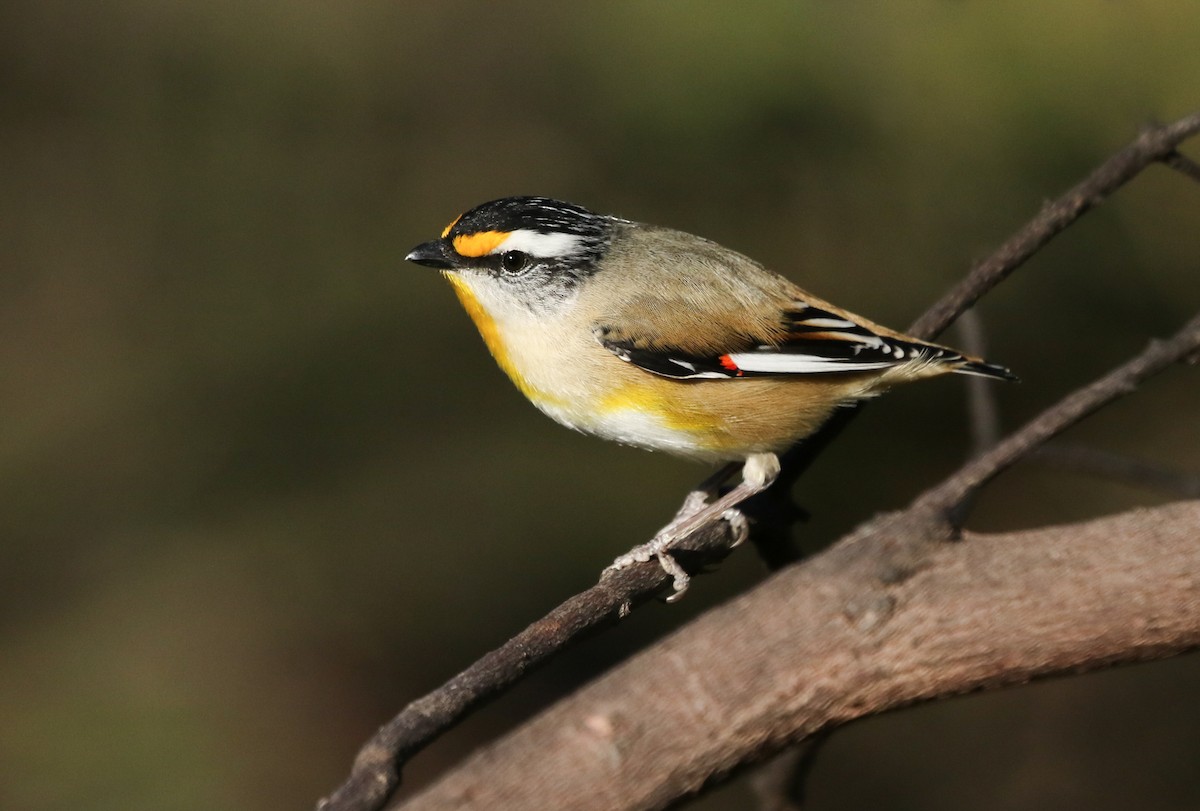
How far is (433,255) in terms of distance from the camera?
3.61 metres

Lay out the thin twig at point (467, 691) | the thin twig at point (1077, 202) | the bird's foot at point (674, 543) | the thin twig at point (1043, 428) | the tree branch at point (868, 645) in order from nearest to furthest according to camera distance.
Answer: the thin twig at point (467, 691), the tree branch at point (868, 645), the thin twig at point (1043, 428), the bird's foot at point (674, 543), the thin twig at point (1077, 202)

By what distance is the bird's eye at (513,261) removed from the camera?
368 cm

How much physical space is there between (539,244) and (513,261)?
0.10 meters

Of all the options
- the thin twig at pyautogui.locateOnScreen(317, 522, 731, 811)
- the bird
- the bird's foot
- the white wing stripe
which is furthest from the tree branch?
the white wing stripe

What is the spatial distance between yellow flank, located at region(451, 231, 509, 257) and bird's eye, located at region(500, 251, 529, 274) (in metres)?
0.05

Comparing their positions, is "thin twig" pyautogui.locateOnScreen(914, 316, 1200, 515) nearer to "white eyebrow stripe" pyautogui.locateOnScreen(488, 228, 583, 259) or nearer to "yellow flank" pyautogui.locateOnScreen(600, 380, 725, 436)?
"yellow flank" pyautogui.locateOnScreen(600, 380, 725, 436)

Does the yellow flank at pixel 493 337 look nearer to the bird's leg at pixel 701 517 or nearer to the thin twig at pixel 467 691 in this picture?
the bird's leg at pixel 701 517

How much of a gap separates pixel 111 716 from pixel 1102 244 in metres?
5.77

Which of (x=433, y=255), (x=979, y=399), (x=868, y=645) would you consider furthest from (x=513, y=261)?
(x=868, y=645)

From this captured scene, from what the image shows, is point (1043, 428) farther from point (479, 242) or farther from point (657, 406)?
point (479, 242)

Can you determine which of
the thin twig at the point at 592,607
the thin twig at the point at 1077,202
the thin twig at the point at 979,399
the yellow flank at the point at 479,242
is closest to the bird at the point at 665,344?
the yellow flank at the point at 479,242

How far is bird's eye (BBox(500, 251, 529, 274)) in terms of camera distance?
368cm

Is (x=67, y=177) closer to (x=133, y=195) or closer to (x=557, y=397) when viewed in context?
(x=133, y=195)

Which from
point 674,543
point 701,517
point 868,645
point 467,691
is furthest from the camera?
point 701,517
